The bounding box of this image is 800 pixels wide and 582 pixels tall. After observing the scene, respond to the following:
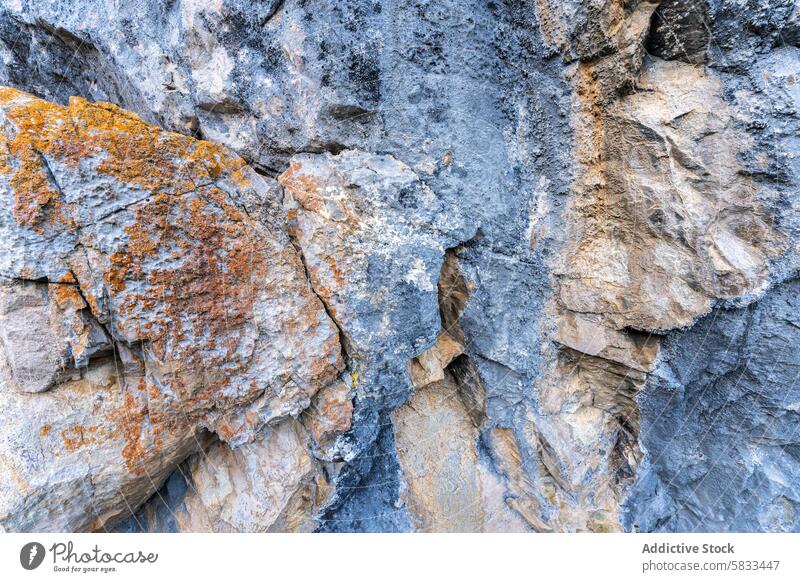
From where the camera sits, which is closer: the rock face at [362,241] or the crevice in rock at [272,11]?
the rock face at [362,241]

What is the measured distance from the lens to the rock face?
1656mm

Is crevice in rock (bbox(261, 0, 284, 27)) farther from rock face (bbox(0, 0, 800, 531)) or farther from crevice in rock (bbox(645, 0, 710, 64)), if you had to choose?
Answer: crevice in rock (bbox(645, 0, 710, 64))

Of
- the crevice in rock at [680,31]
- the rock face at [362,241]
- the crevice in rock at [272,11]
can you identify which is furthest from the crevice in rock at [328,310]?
the crevice in rock at [680,31]

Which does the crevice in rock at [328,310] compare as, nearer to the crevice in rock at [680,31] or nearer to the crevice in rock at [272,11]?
the crevice in rock at [272,11]

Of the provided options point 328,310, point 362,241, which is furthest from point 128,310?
point 362,241

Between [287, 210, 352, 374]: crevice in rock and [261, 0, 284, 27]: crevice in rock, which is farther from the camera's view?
[287, 210, 352, 374]: crevice in rock

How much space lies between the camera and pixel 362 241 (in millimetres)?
1862

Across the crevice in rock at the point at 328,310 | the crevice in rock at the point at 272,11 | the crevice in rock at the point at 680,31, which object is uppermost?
the crevice in rock at the point at 272,11

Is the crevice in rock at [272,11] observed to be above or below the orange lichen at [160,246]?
above

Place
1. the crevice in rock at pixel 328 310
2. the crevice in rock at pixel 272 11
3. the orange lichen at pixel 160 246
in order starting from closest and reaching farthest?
the orange lichen at pixel 160 246
the crevice in rock at pixel 272 11
the crevice in rock at pixel 328 310

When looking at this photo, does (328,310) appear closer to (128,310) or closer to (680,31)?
(128,310)

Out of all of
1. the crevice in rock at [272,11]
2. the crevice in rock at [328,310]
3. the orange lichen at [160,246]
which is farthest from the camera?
the crevice in rock at [328,310]

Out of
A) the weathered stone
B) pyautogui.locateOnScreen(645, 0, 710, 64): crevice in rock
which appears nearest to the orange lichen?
the weathered stone

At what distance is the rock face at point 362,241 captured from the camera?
5.43 feet
